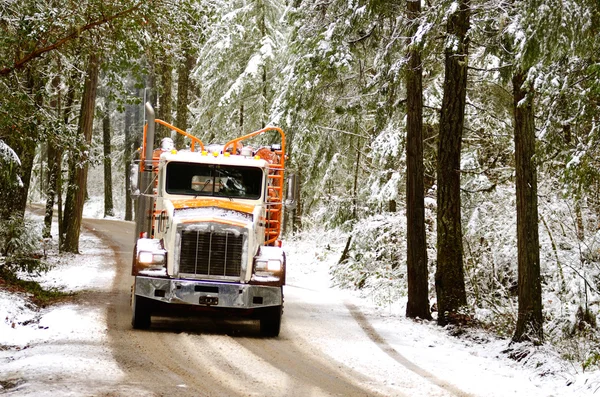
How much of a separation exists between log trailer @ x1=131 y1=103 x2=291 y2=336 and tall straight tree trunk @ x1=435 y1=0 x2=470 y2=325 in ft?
10.2

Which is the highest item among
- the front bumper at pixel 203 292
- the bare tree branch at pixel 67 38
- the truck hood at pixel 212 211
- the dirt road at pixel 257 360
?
the bare tree branch at pixel 67 38

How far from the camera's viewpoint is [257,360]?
9.41 meters

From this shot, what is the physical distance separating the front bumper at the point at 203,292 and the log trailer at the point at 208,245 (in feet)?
0.05

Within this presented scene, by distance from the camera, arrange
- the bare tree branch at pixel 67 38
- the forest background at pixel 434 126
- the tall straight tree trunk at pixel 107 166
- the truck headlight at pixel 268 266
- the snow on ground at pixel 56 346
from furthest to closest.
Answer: the tall straight tree trunk at pixel 107 166, the truck headlight at pixel 268 266, the bare tree branch at pixel 67 38, the forest background at pixel 434 126, the snow on ground at pixel 56 346

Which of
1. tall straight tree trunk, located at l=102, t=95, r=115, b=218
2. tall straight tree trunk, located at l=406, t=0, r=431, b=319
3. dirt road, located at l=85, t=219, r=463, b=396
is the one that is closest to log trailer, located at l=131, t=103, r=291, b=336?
dirt road, located at l=85, t=219, r=463, b=396

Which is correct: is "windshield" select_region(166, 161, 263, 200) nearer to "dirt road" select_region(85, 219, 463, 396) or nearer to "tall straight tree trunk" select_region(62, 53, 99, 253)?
"dirt road" select_region(85, 219, 463, 396)

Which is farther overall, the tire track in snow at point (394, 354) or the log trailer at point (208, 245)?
the log trailer at point (208, 245)

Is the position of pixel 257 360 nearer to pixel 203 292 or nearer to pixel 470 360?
pixel 203 292

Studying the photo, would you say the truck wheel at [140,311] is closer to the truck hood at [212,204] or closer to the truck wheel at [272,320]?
the truck hood at [212,204]

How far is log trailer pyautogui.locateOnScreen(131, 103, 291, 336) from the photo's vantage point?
35.4 feet

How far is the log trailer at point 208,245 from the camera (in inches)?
425

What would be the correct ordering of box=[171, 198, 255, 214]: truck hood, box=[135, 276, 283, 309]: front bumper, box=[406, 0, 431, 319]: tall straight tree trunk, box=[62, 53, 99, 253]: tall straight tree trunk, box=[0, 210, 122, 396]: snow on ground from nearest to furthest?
box=[0, 210, 122, 396]: snow on ground < box=[135, 276, 283, 309]: front bumper < box=[171, 198, 255, 214]: truck hood < box=[406, 0, 431, 319]: tall straight tree trunk < box=[62, 53, 99, 253]: tall straight tree trunk

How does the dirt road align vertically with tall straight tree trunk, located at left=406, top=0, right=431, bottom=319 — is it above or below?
below

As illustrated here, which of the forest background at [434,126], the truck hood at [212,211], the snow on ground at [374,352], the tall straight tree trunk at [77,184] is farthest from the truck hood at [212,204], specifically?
the tall straight tree trunk at [77,184]
